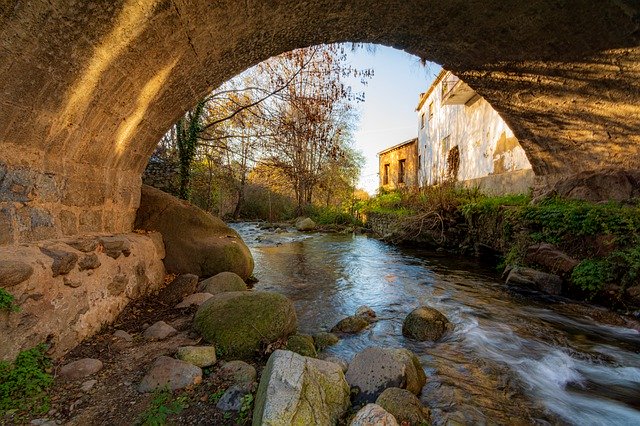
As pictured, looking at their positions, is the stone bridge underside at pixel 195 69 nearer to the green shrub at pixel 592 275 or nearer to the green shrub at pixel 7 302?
the green shrub at pixel 7 302

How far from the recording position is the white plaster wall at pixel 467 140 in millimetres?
10008

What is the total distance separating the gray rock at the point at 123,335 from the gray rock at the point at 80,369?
0.43 meters

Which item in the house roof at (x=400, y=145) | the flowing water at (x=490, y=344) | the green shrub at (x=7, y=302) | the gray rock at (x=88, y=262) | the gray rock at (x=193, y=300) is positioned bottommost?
the flowing water at (x=490, y=344)

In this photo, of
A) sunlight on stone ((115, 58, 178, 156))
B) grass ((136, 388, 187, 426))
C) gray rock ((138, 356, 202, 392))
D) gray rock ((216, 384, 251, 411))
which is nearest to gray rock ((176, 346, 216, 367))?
gray rock ((138, 356, 202, 392))

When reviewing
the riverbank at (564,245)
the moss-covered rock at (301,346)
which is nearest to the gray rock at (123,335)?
the moss-covered rock at (301,346)

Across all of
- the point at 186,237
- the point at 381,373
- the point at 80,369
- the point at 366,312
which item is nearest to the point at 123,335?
the point at 80,369

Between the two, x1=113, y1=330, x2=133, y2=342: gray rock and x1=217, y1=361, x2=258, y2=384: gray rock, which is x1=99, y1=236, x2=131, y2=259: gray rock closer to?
x1=113, y1=330, x2=133, y2=342: gray rock

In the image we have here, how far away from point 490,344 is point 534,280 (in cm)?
240

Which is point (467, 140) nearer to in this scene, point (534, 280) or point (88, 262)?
point (534, 280)

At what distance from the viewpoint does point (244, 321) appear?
2.80 m

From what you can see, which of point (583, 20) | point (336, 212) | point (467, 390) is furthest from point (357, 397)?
point (336, 212)

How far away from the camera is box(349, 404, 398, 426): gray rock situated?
1.73 metres

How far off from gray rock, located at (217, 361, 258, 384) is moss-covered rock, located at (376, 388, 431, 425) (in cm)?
88

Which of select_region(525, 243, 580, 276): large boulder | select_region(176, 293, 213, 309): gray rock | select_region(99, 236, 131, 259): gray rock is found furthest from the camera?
select_region(525, 243, 580, 276): large boulder
